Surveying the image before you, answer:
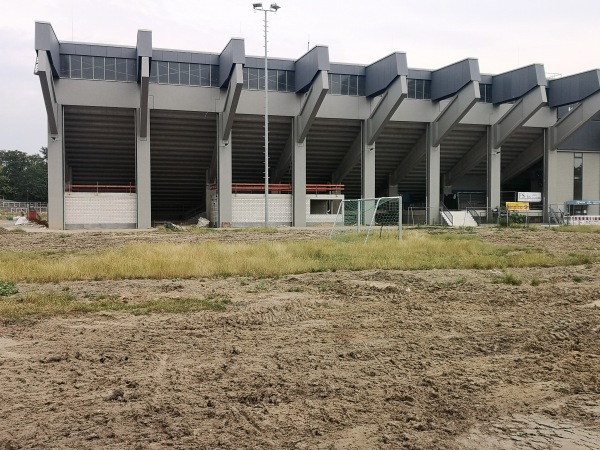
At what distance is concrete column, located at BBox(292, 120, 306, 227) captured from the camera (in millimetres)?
43156

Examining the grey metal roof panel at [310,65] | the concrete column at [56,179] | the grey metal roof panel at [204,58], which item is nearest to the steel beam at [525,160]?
the grey metal roof panel at [310,65]

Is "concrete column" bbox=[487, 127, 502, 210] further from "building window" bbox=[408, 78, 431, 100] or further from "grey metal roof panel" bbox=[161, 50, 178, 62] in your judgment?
"grey metal roof panel" bbox=[161, 50, 178, 62]

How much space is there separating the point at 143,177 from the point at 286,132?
11857 millimetres

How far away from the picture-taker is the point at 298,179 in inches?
1704

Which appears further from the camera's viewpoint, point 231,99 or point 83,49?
point 83,49

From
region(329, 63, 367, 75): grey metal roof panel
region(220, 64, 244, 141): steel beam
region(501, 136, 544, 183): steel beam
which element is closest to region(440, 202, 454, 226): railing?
region(501, 136, 544, 183): steel beam

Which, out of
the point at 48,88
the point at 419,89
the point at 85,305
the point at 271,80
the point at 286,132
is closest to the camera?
the point at 85,305

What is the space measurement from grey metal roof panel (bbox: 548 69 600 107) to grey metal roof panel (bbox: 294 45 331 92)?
21.8m

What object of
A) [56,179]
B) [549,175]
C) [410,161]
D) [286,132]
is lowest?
[56,179]

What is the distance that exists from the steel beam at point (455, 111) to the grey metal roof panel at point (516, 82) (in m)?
5.08

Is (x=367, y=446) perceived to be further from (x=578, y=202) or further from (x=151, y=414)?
(x=578, y=202)

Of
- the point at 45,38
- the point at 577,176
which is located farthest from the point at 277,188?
the point at 577,176

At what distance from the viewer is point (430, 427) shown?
472 cm

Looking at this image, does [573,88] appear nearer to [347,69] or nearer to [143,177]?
[347,69]
